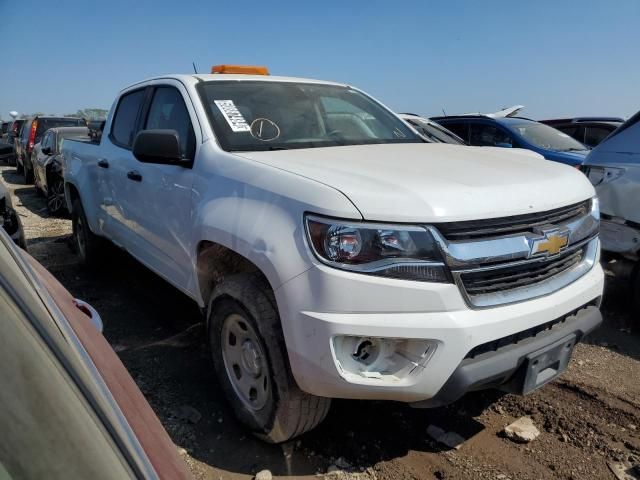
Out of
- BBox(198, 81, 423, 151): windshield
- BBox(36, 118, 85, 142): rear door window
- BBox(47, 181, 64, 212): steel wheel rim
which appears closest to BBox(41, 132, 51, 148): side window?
BBox(47, 181, 64, 212): steel wheel rim

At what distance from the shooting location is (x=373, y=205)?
1.99 m

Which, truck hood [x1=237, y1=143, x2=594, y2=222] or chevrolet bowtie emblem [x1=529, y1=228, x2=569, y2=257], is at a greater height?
truck hood [x1=237, y1=143, x2=594, y2=222]

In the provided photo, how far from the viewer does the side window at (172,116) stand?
300 cm

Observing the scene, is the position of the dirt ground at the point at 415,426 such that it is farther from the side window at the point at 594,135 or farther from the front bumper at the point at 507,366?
the side window at the point at 594,135

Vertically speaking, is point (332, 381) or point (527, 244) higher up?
point (527, 244)

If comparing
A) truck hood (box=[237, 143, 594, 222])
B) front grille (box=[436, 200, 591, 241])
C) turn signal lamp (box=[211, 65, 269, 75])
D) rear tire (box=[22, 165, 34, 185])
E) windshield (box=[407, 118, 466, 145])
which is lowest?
rear tire (box=[22, 165, 34, 185])

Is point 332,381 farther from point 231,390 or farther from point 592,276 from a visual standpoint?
point 592,276

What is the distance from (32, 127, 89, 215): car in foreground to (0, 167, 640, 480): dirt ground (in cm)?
547

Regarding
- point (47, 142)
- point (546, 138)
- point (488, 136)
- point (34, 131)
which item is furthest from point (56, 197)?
point (546, 138)

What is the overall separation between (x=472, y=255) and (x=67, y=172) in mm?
4866

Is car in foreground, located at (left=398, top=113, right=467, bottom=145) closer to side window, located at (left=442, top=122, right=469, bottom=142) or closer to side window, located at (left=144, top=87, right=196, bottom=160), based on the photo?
side window, located at (left=442, top=122, right=469, bottom=142)

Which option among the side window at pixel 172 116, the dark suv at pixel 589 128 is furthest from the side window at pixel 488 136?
the side window at pixel 172 116

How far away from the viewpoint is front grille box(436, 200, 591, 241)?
2.01m

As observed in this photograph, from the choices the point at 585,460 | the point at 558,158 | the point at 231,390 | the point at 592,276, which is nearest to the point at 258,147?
the point at 231,390
